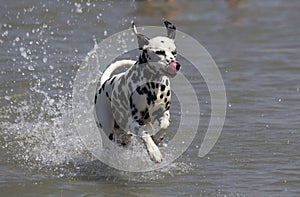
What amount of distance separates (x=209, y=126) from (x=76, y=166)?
1.59m

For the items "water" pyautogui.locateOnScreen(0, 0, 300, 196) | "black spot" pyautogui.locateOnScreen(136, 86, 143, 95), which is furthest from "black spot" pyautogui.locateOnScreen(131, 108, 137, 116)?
"water" pyautogui.locateOnScreen(0, 0, 300, 196)

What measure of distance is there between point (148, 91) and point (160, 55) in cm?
29

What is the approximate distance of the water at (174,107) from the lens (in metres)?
6.46

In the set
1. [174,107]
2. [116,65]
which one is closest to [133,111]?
[116,65]

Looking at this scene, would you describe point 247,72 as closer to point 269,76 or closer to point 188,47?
point 269,76

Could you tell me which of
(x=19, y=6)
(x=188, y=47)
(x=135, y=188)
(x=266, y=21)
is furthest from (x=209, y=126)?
(x=19, y=6)

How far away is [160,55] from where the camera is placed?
5.82m

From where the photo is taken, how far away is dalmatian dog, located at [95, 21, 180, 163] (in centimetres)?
584

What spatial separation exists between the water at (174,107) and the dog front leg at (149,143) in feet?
1.37

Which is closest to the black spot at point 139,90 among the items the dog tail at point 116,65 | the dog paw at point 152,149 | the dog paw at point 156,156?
the dog paw at point 152,149

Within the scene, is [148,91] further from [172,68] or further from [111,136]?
[111,136]

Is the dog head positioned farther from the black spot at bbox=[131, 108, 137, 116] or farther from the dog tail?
the dog tail

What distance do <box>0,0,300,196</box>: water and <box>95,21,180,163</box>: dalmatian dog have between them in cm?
49

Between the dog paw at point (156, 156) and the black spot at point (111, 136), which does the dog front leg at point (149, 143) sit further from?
the black spot at point (111, 136)
